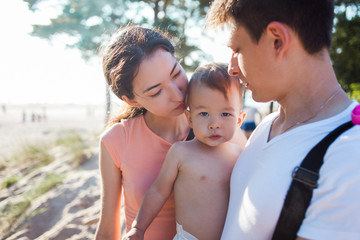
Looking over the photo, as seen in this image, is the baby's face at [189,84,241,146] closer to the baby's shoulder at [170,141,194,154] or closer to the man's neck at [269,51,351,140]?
the baby's shoulder at [170,141,194,154]

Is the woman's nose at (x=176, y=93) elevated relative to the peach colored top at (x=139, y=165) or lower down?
elevated

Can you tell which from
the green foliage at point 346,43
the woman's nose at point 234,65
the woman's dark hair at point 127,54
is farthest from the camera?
the green foliage at point 346,43

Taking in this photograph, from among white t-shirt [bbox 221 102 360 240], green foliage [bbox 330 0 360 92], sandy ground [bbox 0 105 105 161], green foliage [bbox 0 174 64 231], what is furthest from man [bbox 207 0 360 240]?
sandy ground [bbox 0 105 105 161]

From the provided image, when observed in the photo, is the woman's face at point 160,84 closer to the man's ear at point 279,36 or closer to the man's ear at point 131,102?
the man's ear at point 131,102

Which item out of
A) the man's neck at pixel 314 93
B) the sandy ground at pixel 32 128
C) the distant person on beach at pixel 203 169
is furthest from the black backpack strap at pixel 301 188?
the sandy ground at pixel 32 128

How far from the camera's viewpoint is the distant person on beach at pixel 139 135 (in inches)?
71.0

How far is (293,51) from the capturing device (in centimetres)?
121

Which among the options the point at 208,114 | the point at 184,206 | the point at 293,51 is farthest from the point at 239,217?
the point at 293,51

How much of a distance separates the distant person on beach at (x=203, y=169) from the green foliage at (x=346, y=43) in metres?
6.38

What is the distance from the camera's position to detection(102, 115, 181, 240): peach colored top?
183cm

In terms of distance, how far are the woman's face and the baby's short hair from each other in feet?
0.30

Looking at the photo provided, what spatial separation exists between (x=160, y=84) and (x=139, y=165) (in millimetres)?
576

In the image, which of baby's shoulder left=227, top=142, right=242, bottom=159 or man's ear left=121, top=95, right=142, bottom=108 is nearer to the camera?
baby's shoulder left=227, top=142, right=242, bottom=159

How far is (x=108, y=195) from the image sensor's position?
1.87 meters
